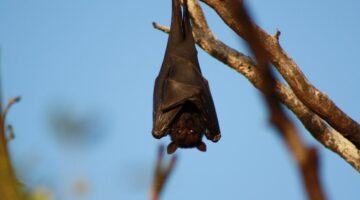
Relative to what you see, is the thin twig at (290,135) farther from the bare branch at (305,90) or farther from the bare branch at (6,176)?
the bare branch at (305,90)

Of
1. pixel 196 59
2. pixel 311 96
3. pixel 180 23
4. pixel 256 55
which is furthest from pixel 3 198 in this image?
pixel 196 59

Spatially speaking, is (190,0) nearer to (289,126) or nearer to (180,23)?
(180,23)

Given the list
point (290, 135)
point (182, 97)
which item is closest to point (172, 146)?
point (182, 97)

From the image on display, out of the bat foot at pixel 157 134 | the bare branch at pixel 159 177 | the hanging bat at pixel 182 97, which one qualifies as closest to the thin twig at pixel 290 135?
the bare branch at pixel 159 177

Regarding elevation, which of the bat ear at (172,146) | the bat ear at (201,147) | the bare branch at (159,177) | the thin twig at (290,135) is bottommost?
the bat ear at (201,147)

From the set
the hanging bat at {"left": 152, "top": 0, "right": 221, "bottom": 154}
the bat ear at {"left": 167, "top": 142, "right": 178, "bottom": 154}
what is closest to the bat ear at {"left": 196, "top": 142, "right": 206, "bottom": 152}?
the hanging bat at {"left": 152, "top": 0, "right": 221, "bottom": 154}

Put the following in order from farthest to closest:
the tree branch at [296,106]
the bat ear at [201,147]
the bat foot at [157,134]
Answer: the bat foot at [157,134], the bat ear at [201,147], the tree branch at [296,106]
